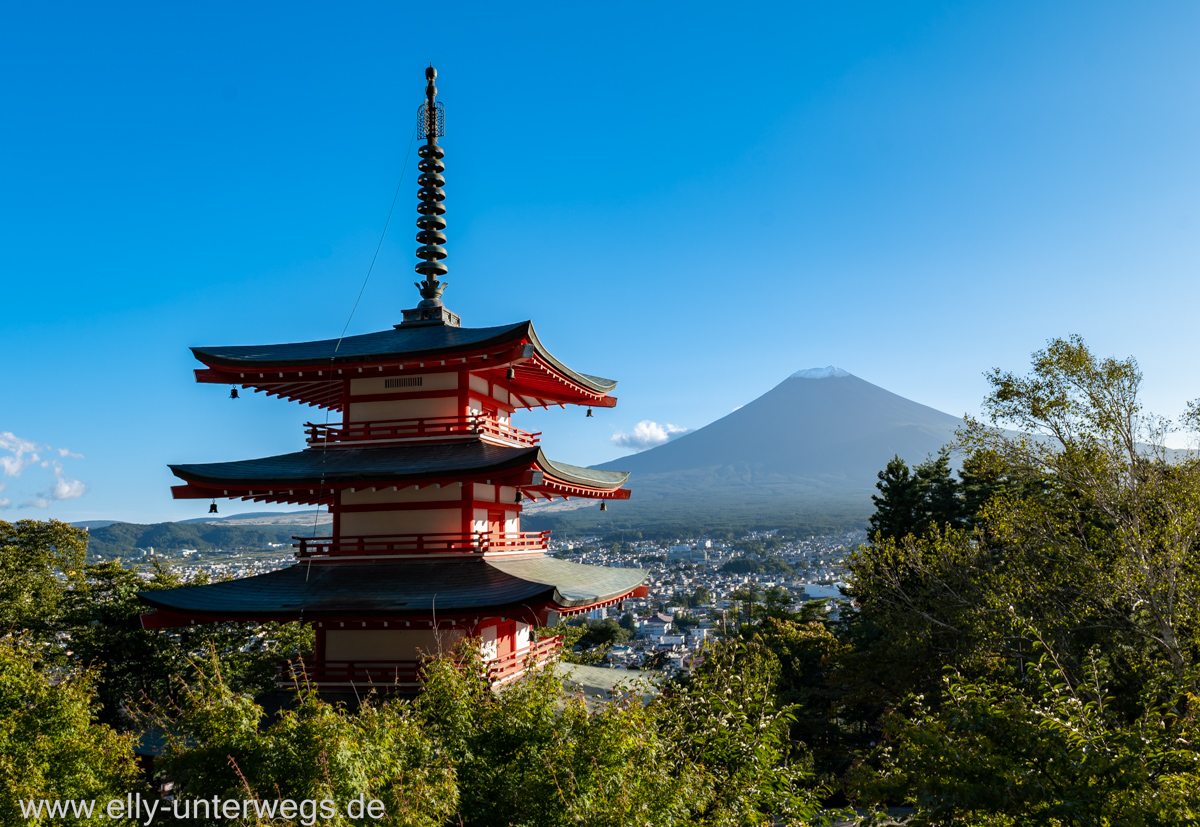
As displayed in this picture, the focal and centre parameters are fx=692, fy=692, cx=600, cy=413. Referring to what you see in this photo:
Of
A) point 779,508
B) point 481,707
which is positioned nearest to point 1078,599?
point 481,707

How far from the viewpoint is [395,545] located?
12.7 metres

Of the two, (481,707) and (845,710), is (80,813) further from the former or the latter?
(845,710)

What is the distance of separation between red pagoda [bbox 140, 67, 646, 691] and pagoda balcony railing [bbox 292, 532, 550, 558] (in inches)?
1.1

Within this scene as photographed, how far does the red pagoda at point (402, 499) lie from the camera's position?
11.6m

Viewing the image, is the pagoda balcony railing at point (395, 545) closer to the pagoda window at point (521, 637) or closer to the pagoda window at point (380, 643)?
the pagoda window at point (380, 643)

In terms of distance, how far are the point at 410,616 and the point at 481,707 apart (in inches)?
131

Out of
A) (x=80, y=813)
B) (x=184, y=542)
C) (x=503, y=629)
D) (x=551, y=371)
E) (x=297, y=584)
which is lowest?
(x=184, y=542)

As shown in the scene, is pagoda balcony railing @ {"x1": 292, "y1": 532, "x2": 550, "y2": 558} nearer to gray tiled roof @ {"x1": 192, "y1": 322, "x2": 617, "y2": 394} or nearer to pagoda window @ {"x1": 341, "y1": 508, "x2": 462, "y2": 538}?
pagoda window @ {"x1": 341, "y1": 508, "x2": 462, "y2": 538}

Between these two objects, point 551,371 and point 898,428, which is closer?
point 551,371

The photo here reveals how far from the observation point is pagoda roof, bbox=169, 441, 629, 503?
11.8 m

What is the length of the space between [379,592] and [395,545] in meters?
1.16

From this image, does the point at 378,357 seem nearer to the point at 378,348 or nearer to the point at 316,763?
the point at 378,348

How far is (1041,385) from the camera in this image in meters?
17.1

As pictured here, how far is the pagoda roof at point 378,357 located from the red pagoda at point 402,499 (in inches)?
1.4
